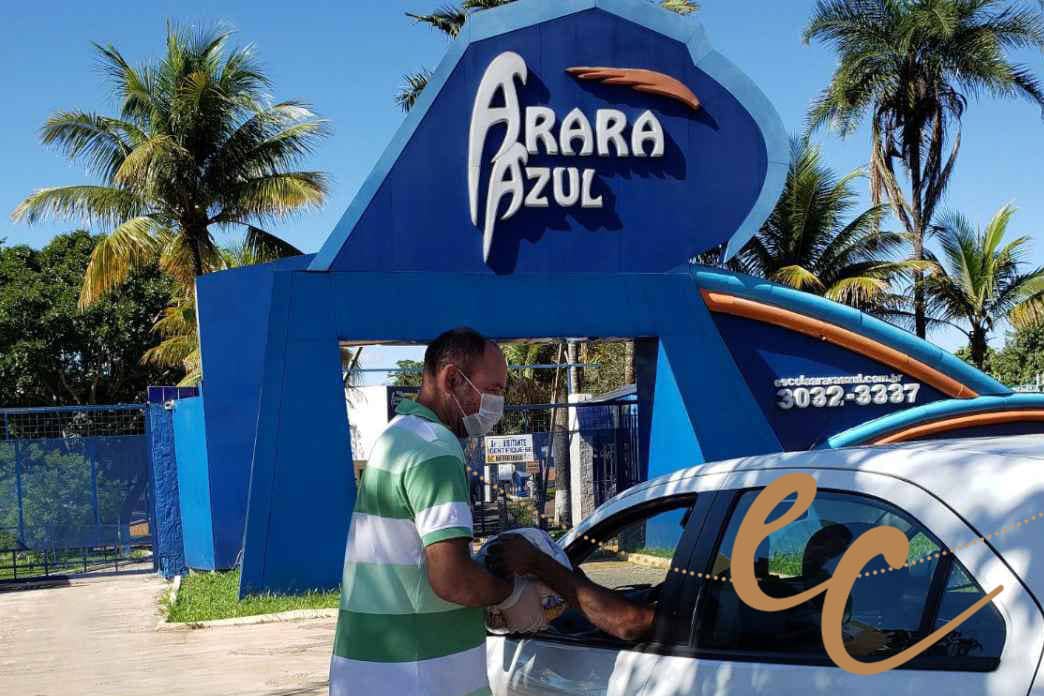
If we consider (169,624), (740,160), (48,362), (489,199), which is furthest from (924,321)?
(48,362)

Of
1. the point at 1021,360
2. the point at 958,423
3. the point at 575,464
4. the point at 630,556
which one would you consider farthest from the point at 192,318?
the point at 1021,360

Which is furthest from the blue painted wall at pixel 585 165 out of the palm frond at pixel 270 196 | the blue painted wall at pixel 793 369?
the palm frond at pixel 270 196

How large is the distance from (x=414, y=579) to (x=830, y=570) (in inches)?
42.7

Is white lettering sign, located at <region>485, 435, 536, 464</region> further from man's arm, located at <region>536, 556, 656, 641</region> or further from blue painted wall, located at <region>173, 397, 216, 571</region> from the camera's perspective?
man's arm, located at <region>536, 556, 656, 641</region>

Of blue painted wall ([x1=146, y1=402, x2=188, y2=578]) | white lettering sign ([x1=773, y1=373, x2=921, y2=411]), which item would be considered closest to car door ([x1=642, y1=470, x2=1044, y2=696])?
white lettering sign ([x1=773, y1=373, x2=921, y2=411])

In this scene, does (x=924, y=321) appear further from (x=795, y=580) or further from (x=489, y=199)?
(x=795, y=580)

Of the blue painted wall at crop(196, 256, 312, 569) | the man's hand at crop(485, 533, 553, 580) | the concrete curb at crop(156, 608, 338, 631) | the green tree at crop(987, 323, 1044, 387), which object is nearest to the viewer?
the man's hand at crop(485, 533, 553, 580)

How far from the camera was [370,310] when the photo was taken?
1297cm

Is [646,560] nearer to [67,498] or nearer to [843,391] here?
[843,391]

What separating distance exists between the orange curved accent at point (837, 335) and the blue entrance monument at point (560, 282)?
0.09 feet

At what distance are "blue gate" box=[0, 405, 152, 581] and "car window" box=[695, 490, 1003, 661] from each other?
14.0m

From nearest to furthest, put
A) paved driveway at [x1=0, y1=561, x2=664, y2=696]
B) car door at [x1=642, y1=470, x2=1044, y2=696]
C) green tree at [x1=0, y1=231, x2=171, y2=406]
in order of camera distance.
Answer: car door at [x1=642, y1=470, x2=1044, y2=696]
paved driveway at [x1=0, y1=561, x2=664, y2=696]
green tree at [x1=0, y1=231, x2=171, y2=406]

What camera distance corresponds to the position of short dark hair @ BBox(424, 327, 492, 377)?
3.21 m

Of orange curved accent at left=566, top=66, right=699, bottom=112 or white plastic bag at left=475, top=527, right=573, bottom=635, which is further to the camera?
orange curved accent at left=566, top=66, right=699, bottom=112
